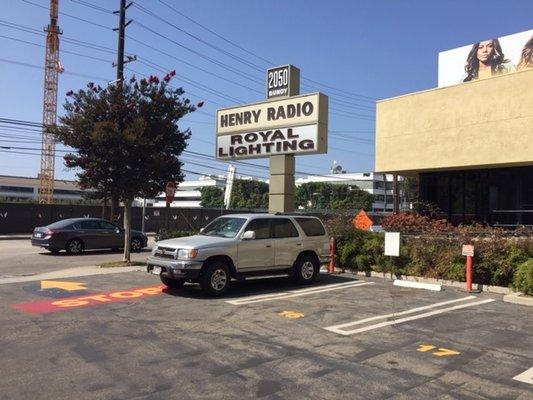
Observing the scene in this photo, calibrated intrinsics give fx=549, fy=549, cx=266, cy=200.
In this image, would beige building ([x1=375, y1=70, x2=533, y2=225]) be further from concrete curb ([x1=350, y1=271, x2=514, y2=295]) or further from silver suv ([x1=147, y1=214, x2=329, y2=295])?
silver suv ([x1=147, y1=214, x2=329, y2=295])

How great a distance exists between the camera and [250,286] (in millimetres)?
12812

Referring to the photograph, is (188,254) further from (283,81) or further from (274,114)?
(283,81)

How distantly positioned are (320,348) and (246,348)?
0.99 meters

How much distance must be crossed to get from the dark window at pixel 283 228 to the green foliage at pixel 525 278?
4.92 metres

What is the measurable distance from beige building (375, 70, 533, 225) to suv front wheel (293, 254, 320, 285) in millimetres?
10501

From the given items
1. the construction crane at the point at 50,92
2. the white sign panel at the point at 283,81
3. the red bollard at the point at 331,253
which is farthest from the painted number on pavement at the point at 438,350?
the construction crane at the point at 50,92

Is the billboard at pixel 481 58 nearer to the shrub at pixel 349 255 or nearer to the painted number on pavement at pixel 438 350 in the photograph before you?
the shrub at pixel 349 255

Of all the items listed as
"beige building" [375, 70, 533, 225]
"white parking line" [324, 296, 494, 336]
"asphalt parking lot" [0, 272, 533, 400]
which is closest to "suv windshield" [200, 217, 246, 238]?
"asphalt parking lot" [0, 272, 533, 400]

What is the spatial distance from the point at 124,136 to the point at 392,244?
8.59 meters

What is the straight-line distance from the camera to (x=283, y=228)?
12938 mm

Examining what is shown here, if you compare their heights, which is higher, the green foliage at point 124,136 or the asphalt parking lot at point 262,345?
the green foliage at point 124,136

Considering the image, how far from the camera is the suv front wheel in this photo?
42.9 feet

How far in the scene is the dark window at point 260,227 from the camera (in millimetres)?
12291

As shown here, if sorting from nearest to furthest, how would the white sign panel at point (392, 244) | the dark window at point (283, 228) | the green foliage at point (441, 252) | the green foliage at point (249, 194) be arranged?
the green foliage at point (441, 252) → the dark window at point (283, 228) → the white sign panel at point (392, 244) → the green foliage at point (249, 194)
